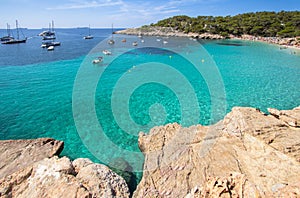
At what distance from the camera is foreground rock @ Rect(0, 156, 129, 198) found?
17.5 ft

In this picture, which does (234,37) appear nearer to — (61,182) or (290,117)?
(290,117)

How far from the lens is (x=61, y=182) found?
554cm

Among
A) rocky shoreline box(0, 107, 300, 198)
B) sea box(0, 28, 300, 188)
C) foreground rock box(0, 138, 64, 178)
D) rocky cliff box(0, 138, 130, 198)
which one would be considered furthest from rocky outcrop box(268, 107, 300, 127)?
foreground rock box(0, 138, 64, 178)

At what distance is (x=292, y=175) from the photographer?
4.95 m

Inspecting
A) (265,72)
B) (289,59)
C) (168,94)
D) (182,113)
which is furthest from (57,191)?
(289,59)

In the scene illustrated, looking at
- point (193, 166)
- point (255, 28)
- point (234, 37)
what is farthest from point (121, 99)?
point (255, 28)

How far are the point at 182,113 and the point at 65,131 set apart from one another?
8591mm

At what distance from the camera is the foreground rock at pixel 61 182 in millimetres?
5344

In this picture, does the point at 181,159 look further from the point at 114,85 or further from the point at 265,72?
the point at 265,72

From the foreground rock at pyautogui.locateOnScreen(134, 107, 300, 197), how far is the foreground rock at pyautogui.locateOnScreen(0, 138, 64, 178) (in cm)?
461

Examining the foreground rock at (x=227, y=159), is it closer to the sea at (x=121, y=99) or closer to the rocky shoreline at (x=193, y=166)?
the rocky shoreline at (x=193, y=166)

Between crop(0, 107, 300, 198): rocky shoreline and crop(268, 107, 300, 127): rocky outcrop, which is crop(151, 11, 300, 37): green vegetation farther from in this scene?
crop(0, 107, 300, 198): rocky shoreline

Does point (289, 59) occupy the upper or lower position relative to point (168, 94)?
upper

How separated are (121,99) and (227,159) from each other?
12.4m
